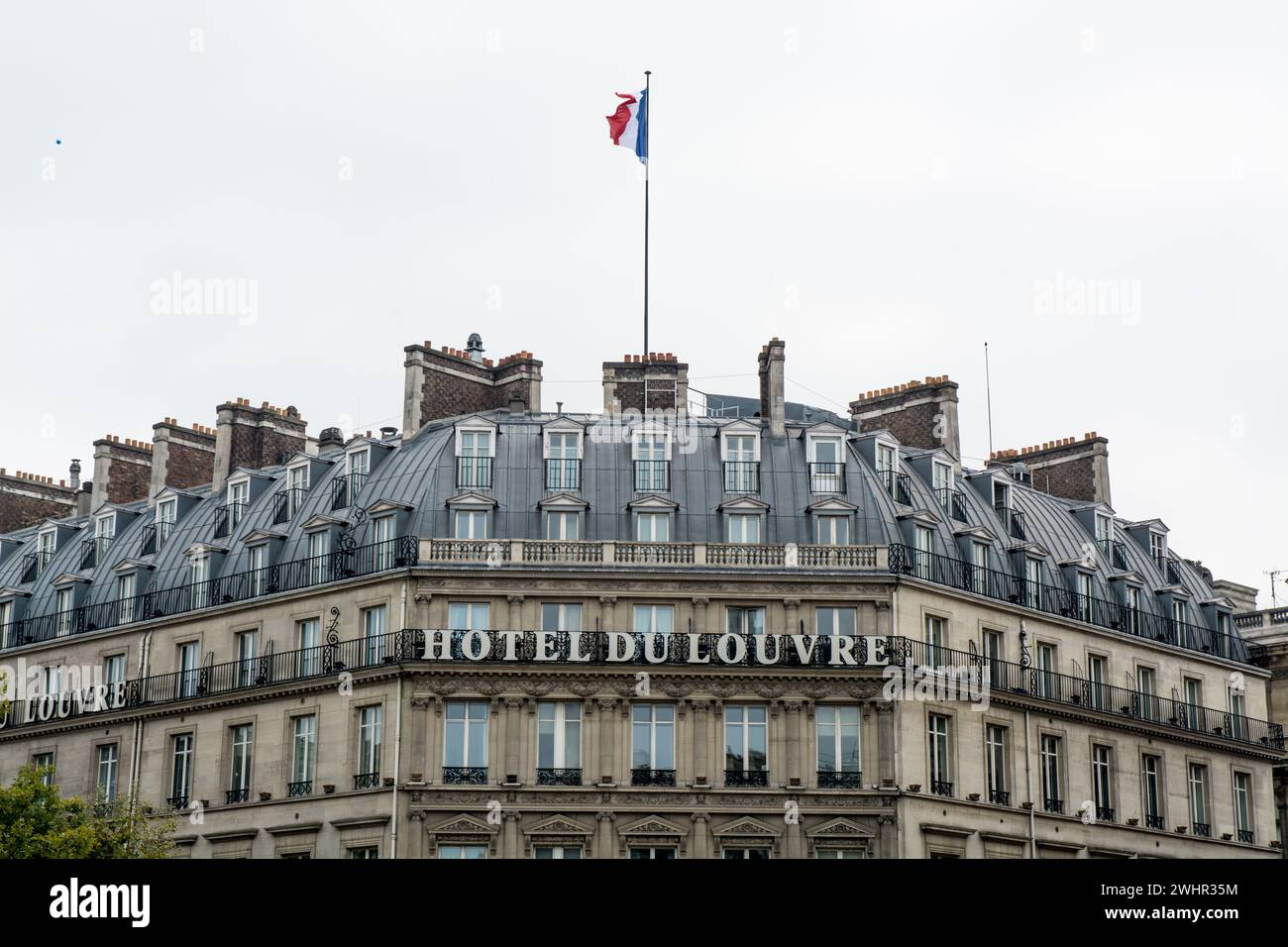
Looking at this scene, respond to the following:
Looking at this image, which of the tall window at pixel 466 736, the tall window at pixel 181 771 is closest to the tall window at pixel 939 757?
the tall window at pixel 466 736

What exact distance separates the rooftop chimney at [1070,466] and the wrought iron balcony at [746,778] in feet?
60.8

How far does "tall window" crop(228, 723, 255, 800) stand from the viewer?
196ft

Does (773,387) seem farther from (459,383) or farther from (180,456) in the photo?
(180,456)

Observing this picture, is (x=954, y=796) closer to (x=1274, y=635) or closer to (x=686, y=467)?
(x=686, y=467)

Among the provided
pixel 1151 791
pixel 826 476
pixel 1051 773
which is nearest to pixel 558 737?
pixel 826 476

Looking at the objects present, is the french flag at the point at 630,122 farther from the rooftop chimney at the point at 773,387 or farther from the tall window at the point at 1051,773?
the tall window at the point at 1051,773

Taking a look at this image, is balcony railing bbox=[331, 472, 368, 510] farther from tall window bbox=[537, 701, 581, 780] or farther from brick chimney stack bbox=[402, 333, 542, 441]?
tall window bbox=[537, 701, 581, 780]

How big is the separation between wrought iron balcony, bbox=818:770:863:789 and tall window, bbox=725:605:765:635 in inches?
166

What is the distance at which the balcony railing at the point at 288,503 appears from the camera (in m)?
62.4

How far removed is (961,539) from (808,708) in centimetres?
797

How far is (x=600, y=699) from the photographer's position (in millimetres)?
56125

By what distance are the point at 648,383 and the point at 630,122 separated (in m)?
8.16

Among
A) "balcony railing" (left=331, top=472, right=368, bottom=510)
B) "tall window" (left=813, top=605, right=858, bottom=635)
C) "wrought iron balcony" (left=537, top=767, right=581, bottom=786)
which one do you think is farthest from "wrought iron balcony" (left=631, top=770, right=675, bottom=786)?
"balcony railing" (left=331, top=472, right=368, bottom=510)
